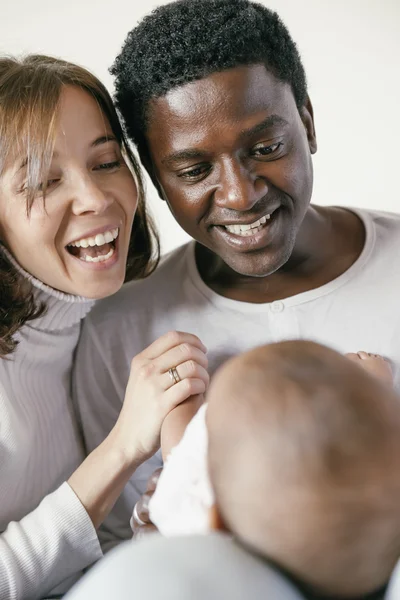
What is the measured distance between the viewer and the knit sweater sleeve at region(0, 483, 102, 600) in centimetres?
104

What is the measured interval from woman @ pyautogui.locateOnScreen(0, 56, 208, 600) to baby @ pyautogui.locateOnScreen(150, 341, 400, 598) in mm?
371

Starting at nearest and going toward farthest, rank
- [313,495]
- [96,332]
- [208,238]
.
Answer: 1. [313,495]
2. [208,238]
3. [96,332]

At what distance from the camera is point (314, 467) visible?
672 millimetres

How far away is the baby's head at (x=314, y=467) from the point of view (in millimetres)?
670

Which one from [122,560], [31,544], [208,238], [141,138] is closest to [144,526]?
[31,544]

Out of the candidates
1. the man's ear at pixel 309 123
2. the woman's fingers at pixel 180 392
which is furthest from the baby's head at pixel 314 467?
the man's ear at pixel 309 123

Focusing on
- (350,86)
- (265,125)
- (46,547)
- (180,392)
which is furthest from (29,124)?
(350,86)

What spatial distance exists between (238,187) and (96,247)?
0.85 feet

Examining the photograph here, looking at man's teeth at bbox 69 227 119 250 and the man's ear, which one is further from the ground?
the man's ear

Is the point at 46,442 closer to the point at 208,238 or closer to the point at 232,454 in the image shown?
the point at 208,238

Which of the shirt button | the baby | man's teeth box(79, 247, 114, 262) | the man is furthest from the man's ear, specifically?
the baby

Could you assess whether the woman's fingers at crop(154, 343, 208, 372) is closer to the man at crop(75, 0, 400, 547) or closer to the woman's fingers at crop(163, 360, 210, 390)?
the woman's fingers at crop(163, 360, 210, 390)

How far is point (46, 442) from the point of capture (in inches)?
48.0

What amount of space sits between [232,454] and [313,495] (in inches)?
3.3
